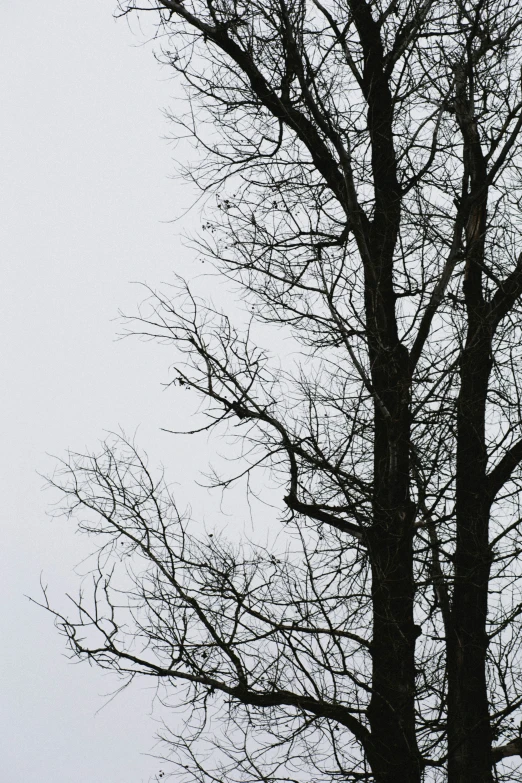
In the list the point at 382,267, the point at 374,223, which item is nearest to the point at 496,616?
the point at 382,267

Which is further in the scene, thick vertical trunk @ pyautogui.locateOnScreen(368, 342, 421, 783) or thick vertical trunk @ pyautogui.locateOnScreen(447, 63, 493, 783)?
thick vertical trunk @ pyautogui.locateOnScreen(447, 63, 493, 783)

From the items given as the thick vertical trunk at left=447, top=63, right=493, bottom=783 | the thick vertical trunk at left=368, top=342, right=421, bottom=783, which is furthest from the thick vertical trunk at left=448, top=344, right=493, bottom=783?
the thick vertical trunk at left=368, top=342, right=421, bottom=783

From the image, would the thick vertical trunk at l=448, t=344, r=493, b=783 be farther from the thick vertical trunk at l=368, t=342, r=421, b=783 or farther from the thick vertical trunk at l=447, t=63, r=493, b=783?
the thick vertical trunk at l=368, t=342, r=421, b=783

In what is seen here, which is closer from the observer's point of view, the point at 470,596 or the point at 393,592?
the point at 393,592

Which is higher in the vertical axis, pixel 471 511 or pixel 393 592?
pixel 471 511

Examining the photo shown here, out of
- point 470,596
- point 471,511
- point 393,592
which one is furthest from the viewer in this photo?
point 471,511

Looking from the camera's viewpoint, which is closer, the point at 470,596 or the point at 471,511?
the point at 470,596

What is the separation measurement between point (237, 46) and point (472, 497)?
3.94 metres

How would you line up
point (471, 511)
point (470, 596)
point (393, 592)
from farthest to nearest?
point (471, 511)
point (470, 596)
point (393, 592)

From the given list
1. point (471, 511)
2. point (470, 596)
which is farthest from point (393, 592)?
point (471, 511)

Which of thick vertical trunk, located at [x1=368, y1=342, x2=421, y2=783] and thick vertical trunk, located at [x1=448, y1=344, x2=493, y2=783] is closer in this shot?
thick vertical trunk, located at [x1=368, y1=342, x2=421, y2=783]

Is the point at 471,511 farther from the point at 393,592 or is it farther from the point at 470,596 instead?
the point at 393,592

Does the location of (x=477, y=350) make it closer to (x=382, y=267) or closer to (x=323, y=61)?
(x=382, y=267)

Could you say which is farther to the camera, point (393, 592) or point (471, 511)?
point (471, 511)
